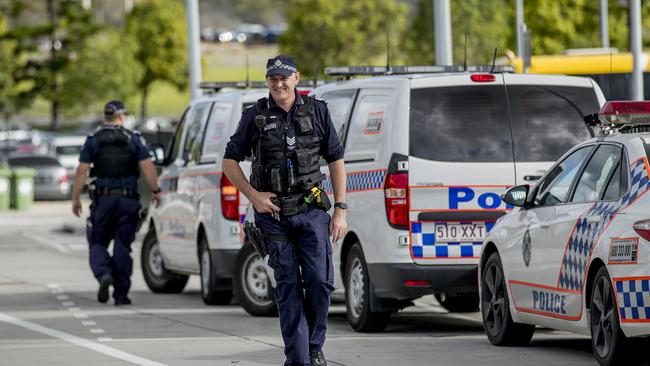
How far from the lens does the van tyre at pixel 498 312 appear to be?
38.2 ft

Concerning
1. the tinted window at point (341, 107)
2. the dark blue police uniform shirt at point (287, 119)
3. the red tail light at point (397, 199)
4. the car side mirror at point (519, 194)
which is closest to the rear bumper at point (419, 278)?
the red tail light at point (397, 199)

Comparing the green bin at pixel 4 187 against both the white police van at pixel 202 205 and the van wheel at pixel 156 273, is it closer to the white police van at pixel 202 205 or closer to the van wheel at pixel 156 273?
the van wheel at pixel 156 273

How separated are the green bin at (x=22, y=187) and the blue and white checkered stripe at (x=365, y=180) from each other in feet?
99.8

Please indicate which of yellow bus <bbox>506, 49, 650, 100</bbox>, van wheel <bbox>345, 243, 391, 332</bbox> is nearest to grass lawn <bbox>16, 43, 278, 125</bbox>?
yellow bus <bbox>506, 49, 650, 100</bbox>

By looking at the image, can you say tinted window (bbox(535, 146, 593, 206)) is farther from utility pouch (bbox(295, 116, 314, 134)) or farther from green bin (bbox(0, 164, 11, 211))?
green bin (bbox(0, 164, 11, 211))

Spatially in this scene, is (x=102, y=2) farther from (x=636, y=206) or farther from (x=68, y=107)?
(x=636, y=206)

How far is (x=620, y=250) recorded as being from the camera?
9.36 meters

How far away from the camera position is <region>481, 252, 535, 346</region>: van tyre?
1165 centimetres

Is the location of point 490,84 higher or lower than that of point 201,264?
higher

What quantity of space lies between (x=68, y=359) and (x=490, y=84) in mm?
3784

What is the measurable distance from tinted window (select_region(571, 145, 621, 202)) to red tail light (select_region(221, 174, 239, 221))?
5341mm

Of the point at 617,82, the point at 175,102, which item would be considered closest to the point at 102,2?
the point at 175,102

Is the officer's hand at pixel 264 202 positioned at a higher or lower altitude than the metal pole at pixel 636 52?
lower

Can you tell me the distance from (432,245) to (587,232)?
2656 millimetres
